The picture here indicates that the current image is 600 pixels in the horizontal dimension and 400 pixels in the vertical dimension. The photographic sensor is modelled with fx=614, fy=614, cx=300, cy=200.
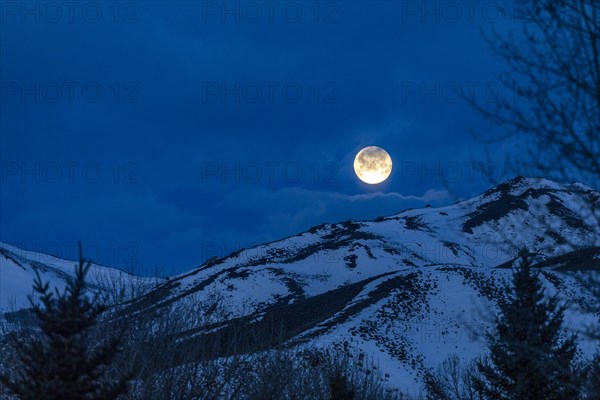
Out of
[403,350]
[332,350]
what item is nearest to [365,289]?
[403,350]

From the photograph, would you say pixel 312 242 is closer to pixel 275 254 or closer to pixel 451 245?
pixel 275 254

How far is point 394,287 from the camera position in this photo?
194ft

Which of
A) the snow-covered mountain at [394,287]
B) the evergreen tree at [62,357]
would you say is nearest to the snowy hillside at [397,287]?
the snow-covered mountain at [394,287]

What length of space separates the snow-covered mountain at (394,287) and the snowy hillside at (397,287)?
10cm

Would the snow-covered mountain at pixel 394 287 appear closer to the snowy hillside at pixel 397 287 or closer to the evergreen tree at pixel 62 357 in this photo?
the snowy hillside at pixel 397 287

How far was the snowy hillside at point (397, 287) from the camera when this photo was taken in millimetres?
9156

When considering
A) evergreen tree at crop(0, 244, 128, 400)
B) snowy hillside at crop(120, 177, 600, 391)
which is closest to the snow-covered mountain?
snowy hillside at crop(120, 177, 600, 391)

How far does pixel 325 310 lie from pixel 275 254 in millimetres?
74543

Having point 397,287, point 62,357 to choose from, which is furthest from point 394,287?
point 62,357

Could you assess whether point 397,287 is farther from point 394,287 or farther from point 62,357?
point 62,357

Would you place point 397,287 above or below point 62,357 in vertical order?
above

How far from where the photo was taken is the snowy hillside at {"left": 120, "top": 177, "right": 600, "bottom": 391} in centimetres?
916

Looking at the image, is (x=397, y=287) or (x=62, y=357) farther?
(x=397, y=287)

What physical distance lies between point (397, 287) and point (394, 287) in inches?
11.3
